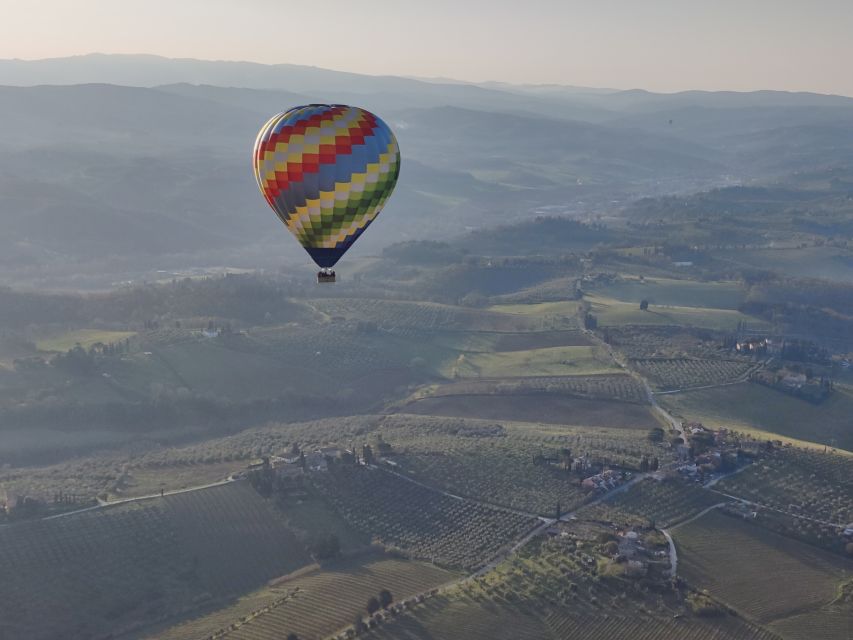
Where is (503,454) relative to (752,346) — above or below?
below

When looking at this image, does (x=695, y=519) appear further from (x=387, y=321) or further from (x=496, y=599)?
(x=387, y=321)

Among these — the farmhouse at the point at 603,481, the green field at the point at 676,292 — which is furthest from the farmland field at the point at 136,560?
the green field at the point at 676,292

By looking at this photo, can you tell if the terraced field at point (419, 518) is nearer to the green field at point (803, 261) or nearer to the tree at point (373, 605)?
the tree at point (373, 605)

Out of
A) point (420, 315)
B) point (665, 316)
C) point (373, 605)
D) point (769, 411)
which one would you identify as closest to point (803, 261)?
point (665, 316)

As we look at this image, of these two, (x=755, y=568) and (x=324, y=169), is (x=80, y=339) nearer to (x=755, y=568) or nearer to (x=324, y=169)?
(x=324, y=169)

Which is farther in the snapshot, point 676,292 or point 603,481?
point 676,292

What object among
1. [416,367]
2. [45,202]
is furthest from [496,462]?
[45,202]

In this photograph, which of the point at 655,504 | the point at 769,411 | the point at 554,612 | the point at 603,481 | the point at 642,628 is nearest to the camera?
the point at 642,628
